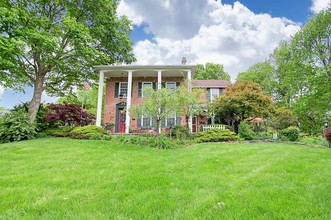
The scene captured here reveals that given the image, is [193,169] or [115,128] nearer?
[193,169]

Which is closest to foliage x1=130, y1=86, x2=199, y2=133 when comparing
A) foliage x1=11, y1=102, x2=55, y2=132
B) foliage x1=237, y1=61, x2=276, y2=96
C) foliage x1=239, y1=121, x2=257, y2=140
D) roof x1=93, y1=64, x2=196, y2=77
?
foliage x1=239, y1=121, x2=257, y2=140

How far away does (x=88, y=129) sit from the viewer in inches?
515

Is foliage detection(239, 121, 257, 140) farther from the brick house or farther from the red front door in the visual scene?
the red front door

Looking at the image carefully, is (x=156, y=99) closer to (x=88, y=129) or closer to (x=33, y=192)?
(x=88, y=129)

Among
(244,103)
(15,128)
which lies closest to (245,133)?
(244,103)

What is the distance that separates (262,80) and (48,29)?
28.1 meters

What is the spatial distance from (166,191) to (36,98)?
582 inches

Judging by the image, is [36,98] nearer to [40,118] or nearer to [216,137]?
[40,118]

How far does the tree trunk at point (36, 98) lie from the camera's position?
14480 mm

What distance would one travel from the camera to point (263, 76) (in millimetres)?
31516

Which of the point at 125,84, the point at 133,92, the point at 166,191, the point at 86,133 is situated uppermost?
the point at 125,84

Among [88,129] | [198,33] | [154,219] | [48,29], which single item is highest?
[198,33]

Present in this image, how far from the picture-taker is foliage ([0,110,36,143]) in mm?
12080

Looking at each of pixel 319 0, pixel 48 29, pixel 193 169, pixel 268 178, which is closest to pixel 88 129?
pixel 48 29
